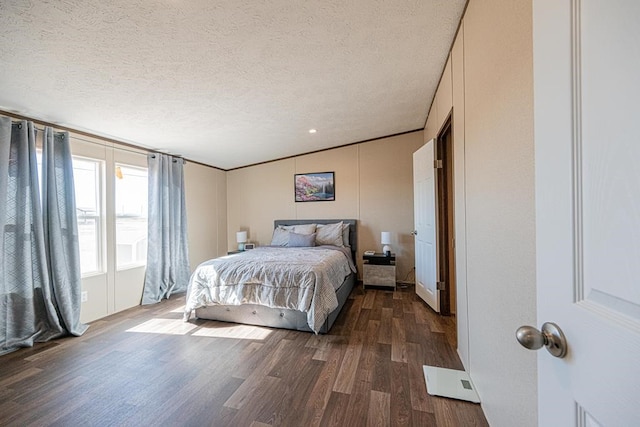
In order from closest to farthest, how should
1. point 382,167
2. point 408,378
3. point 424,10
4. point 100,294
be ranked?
point 424,10 < point 408,378 < point 100,294 < point 382,167

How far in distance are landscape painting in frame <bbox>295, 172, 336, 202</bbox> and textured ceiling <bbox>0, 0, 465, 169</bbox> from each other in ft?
5.31

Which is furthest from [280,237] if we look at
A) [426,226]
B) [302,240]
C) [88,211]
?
[88,211]

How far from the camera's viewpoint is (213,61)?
193 cm

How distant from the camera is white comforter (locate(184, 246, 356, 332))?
8.36ft

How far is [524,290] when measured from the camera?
40.3 inches

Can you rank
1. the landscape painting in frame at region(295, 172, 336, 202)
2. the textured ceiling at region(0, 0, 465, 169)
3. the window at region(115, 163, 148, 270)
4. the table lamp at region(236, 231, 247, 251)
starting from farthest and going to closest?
the table lamp at region(236, 231, 247, 251)
the landscape painting in frame at region(295, 172, 336, 202)
the window at region(115, 163, 148, 270)
the textured ceiling at region(0, 0, 465, 169)

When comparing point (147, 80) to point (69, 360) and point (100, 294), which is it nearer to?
point (69, 360)

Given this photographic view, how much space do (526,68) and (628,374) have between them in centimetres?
104

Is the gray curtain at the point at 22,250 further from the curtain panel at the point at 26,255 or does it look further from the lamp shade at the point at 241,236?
the lamp shade at the point at 241,236

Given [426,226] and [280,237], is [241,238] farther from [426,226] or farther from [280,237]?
[426,226]

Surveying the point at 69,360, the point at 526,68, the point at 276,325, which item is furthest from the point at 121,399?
the point at 526,68

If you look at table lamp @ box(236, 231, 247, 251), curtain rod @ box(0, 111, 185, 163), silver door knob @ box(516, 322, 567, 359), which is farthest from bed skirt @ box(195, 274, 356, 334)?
curtain rod @ box(0, 111, 185, 163)

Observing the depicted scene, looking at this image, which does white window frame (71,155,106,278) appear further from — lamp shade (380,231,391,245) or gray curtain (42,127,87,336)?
lamp shade (380,231,391,245)

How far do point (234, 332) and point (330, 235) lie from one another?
218cm
